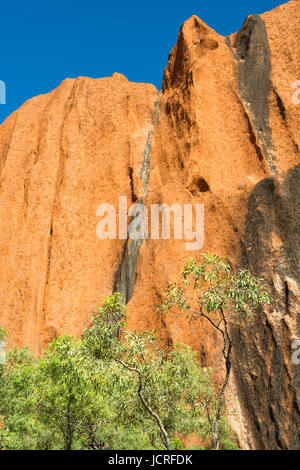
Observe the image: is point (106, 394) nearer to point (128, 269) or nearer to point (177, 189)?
point (128, 269)

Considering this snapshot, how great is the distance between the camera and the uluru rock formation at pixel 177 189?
65.3 ft

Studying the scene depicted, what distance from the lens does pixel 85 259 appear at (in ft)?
105

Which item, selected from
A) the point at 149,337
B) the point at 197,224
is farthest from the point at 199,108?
the point at 149,337

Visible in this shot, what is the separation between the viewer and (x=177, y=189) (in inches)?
1120

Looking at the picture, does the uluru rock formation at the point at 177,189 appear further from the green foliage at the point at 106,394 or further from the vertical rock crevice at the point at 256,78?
the green foliage at the point at 106,394

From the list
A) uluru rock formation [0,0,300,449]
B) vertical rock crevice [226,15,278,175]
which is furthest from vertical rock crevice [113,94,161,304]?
vertical rock crevice [226,15,278,175]

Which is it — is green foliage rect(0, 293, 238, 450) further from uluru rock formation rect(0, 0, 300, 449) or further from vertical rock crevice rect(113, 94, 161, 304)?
vertical rock crevice rect(113, 94, 161, 304)

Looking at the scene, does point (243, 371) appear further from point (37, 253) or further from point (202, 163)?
point (37, 253)

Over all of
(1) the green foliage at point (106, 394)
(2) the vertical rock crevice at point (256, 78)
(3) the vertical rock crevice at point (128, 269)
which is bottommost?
(1) the green foliage at point (106, 394)

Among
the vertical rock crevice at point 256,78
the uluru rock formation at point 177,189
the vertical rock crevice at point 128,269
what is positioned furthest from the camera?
the vertical rock crevice at point 256,78

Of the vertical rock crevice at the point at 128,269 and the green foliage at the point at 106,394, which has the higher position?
the vertical rock crevice at the point at 128,269

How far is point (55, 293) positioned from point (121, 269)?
17.9 ft

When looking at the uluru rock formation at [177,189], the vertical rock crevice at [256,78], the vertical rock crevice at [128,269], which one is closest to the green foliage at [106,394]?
the uluru rock formation at [177,189]
